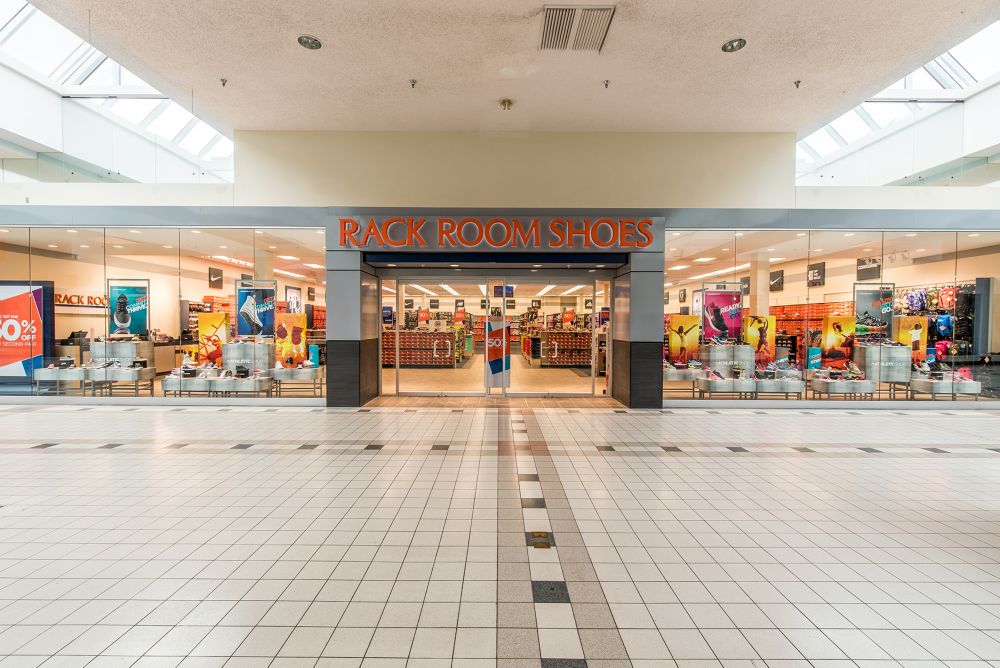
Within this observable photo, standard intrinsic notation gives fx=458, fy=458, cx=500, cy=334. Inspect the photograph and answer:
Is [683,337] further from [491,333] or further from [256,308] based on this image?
[256,308]

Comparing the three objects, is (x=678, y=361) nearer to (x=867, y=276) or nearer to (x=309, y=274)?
(x=867, y=276)

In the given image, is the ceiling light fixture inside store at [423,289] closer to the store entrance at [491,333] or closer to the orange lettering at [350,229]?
the store entrance at [491,333]

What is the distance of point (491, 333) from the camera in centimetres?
923

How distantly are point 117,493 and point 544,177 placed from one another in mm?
7004

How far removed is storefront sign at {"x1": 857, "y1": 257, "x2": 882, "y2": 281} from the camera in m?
8.38

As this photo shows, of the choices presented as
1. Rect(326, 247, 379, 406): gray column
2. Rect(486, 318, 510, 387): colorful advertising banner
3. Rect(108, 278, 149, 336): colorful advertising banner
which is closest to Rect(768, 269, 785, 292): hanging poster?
Rect(486, 318, 510, 387): colorful advertising banner

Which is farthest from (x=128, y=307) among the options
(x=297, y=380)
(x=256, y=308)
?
(x=297, y=380)

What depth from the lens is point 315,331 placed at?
8445mm

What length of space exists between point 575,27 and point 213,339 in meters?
7.85

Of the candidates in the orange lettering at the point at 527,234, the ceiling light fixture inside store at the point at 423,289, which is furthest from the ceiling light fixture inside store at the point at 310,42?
the ceiling light fixture inside store at the point at 423,289

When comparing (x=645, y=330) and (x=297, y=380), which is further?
(x=297, y=380)

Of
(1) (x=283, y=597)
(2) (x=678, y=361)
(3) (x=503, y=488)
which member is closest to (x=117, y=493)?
(1) (x=283, y=597)

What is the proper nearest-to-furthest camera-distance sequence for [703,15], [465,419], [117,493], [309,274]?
[117,493], [703,15], [465,419], [309,274]

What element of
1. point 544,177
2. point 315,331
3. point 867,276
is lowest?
point 315,331
